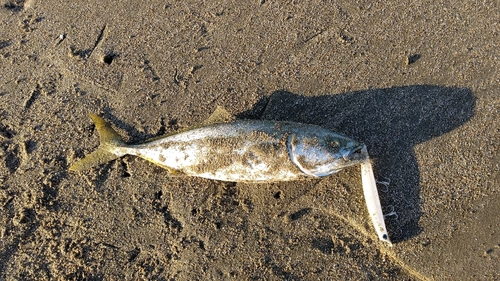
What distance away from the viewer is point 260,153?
3260 millimetres

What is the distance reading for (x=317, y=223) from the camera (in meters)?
3.58

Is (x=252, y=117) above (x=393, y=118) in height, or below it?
above

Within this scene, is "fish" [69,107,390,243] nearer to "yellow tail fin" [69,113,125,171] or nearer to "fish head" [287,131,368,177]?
"fish head" [287,131,368,177]

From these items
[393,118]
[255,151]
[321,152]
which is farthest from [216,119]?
[393,118]

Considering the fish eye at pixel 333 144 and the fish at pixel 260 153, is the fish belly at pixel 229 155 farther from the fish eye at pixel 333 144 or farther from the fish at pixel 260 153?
the fish eye at pixel 333 144

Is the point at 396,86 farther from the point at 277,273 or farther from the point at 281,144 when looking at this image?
the point at 277,273

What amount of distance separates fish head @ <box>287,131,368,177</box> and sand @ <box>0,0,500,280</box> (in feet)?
1.42

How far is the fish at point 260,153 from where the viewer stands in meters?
3.24

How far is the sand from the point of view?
3545mm

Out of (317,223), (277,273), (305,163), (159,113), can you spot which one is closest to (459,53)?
(305,163)

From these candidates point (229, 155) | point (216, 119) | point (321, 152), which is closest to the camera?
point (321, 152)

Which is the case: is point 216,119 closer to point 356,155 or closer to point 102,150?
point 102,150

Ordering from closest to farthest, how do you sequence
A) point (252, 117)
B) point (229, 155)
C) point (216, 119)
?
point (229, 155)
point (216, 119)
point (252, 117)

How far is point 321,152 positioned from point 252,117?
1054 millimetres
